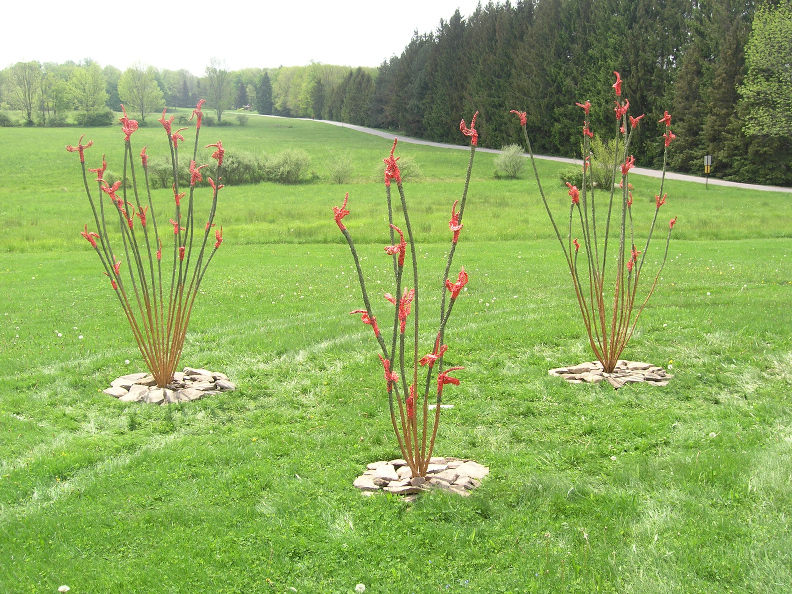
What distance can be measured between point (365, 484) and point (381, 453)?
566 mm

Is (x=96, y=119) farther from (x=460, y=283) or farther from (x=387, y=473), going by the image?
(x=460, y=283)

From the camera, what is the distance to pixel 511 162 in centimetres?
3494

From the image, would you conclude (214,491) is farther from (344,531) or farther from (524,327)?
(524,327)

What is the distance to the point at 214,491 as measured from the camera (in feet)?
13.5

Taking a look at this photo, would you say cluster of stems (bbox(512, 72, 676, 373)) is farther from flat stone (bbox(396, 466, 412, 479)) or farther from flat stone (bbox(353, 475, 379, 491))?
flat stone (bbox(353, 475, 379, 491))

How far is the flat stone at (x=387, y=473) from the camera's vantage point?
430 centimetres

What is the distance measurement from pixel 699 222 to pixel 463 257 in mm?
9467

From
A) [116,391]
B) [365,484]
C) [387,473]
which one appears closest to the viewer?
[365,484]

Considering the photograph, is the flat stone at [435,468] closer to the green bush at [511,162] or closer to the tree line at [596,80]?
the tree line at [596,80]

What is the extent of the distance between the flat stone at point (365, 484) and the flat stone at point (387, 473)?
0.29 feet

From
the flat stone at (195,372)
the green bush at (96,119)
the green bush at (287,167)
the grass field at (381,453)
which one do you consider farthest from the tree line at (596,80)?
the flat stone at (195,372)

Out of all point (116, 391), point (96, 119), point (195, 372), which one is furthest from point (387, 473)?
point (96, 119)

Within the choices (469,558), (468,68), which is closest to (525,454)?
(469,558)

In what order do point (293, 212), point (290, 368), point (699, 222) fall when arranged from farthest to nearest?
1. point (293, 212)
2. point (699, 222)
3. point (290, 368)
